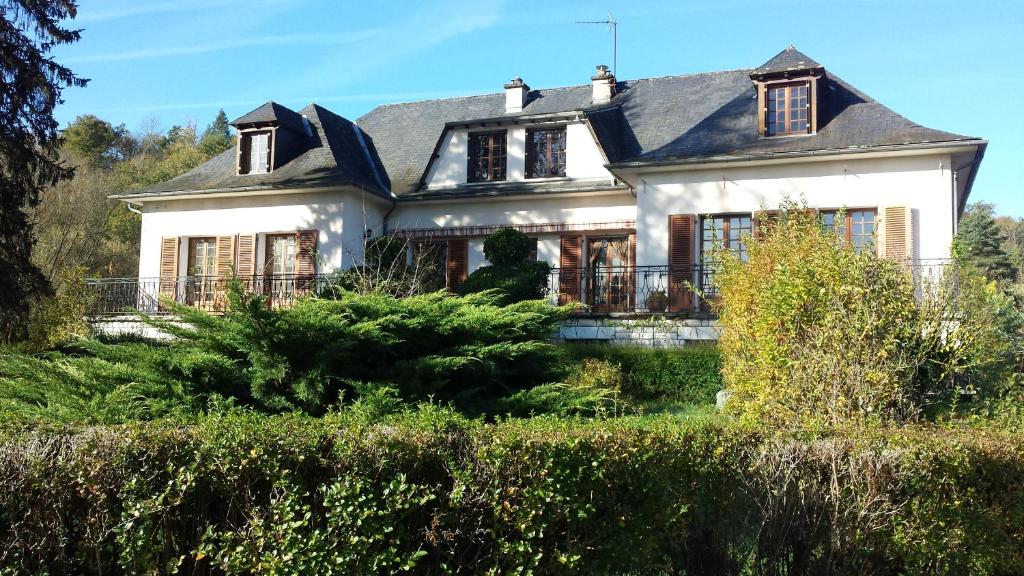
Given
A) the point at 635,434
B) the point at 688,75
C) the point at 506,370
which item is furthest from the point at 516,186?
the point at 635,434

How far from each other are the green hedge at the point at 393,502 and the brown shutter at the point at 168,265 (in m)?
17.4

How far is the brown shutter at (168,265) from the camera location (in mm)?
20969

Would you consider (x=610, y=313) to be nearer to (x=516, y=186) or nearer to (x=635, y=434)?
(x=516, y=186)

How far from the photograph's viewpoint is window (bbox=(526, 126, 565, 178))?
20.0m

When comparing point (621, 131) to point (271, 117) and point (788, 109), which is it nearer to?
point (788, 109)

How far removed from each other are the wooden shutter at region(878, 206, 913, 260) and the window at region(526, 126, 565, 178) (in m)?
7.43

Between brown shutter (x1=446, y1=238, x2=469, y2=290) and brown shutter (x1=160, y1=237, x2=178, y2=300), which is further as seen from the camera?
brown shutter (x1=160, y1=237, x2=178, y2=300)

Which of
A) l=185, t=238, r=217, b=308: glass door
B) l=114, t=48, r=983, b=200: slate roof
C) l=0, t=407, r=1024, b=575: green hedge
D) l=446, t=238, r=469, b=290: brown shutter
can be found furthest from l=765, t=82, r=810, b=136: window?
l=0, t=407, r=1024, b=575: green hedge

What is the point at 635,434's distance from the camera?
468 centimetres

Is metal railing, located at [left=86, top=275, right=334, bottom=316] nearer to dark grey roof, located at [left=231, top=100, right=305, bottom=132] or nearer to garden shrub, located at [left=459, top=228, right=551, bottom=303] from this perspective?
dark grey roof, located at [left=231, top=100, right=305, bottom=132]

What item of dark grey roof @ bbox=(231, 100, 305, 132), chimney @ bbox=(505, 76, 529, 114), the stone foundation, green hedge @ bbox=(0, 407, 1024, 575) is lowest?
green hedge @ bbox=(0, 407, 1024, 575)

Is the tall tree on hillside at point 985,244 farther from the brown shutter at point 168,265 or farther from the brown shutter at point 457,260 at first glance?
the brown shutter at point 168,265

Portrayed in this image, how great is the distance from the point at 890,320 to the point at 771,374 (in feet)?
3.93

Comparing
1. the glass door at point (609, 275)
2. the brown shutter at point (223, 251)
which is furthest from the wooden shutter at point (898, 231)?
the brown shutter at point (223, 251)
